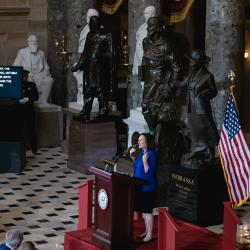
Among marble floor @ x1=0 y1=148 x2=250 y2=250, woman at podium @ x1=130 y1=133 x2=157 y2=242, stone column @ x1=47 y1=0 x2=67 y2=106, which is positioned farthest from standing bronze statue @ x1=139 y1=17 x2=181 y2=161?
stone column @ x1=47 y1=0 x2=67 y2=106

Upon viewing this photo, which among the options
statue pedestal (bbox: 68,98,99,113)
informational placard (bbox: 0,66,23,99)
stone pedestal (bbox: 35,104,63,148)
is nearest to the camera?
informational placard (bbox: 0,66,23,99)

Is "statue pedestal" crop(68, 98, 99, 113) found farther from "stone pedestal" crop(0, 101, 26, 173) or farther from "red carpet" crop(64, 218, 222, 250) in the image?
"red carpet" crop(64, 218, 222, 250)

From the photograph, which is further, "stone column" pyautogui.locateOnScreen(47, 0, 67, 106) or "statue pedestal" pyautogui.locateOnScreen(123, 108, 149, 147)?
"stone column" pyautogui.locateOnScreen(47, 0, 67, 106)

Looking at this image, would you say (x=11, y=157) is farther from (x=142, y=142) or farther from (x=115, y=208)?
(x=115, y=208)

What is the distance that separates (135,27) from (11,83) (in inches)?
106

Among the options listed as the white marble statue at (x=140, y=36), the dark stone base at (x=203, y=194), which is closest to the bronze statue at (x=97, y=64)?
the white marble statue at (x=140, y=36)

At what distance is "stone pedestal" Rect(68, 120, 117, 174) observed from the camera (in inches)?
632

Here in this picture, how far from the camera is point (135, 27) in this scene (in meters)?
16.3

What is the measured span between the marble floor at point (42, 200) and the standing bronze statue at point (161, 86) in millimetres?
1731

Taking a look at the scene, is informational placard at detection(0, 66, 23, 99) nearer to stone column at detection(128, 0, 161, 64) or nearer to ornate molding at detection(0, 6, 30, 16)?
stone column at detection(128, 0, 161, 64)

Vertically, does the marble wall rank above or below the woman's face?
above

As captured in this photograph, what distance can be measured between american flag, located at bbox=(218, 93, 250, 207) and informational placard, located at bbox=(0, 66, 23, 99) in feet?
23.2

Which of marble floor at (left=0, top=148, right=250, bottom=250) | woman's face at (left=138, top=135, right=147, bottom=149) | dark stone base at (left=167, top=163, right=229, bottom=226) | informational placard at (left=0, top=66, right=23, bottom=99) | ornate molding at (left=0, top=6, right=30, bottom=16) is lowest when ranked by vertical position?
marble floor at (left=0, top=148, right=250, bottom=250)

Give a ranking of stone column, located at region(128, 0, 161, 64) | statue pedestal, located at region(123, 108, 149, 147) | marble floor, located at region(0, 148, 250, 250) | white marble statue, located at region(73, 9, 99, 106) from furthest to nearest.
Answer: white marble statue, located at region(73, 9, 99, 106) < stone column, located at region(128, 0, 161, 64) < statue pedestal, located at region(123, 108, 149, 147) < marble floor, located at region(0, 148, 250, 250)
